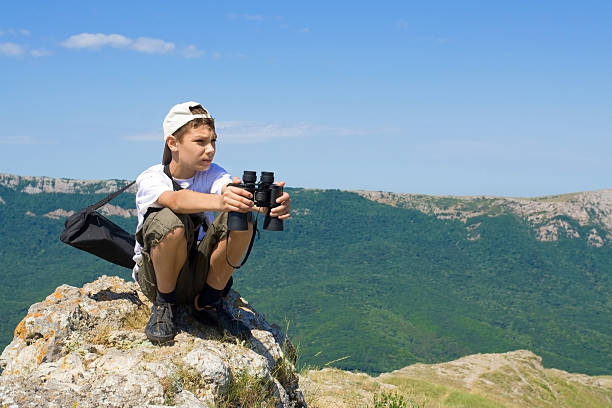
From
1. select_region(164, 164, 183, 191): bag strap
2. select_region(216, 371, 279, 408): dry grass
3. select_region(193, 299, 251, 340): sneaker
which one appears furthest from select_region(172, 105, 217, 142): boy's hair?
select_region(216, 371, 279, 408): dry grass

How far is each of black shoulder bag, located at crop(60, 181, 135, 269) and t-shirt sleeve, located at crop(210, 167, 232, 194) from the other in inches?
49.1

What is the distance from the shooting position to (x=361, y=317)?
176 m

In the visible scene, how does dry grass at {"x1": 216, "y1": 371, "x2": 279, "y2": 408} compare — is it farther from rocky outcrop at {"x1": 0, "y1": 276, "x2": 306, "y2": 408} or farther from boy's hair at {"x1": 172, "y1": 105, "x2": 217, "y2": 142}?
boy's hair at {"x1": 172, "y1": 105, "x2": 217, "y2": 142}

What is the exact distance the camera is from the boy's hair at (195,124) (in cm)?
657

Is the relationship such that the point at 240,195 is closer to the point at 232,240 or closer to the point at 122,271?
the point at 232,240

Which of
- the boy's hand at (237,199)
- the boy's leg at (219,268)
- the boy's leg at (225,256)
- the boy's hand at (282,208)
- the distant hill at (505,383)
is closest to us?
the boy's hand at (237,199)

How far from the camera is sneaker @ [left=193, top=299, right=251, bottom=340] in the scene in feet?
24.6

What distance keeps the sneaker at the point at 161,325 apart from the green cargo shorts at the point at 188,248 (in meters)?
0.23

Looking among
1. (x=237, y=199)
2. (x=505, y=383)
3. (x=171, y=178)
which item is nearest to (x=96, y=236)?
(x=171, y=178)

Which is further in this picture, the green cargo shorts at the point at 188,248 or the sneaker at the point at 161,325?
the sneaker at the point at 161,325

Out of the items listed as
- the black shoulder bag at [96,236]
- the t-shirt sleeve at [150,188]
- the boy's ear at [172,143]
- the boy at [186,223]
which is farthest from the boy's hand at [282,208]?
the black shoulder bag at [96,236]

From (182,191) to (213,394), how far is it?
2136mm

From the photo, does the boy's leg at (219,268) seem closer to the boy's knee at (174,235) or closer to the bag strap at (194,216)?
the bag strap at (194,216)

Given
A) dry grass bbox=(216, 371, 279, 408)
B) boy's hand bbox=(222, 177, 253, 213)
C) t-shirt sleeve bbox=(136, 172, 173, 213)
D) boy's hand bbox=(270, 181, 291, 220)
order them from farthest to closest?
t-shirt sleeve bbox=(136, 172, 173, 213) → dry grass bbox=(216, 371, 279, 408) → boy's hand bbox=(270, 181, 291, 220) → boy's hand bbox=(222, 177, 253, 213)
